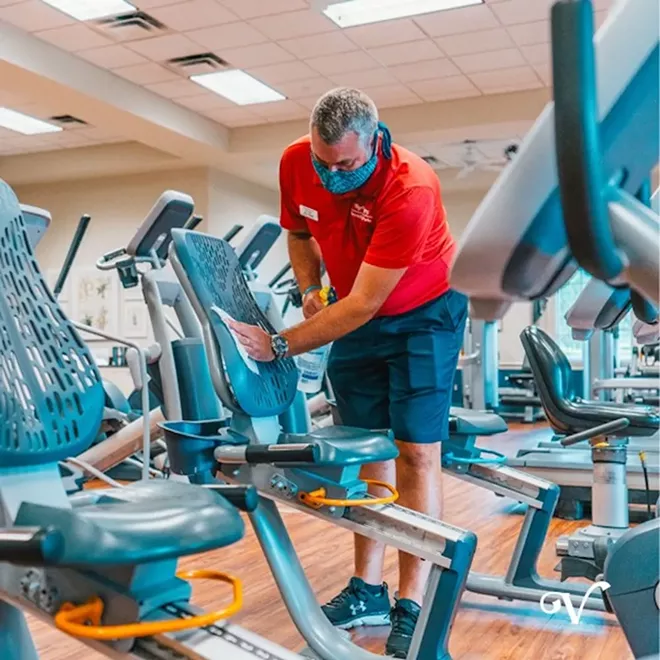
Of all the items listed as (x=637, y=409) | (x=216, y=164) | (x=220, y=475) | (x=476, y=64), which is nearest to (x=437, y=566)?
(x=220, y=475)

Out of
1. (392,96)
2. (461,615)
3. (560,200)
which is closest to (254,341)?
(461,615)

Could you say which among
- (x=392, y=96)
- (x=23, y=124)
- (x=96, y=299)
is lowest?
(x=96, y=299)

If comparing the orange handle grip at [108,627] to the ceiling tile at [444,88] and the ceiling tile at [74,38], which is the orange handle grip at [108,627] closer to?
the ceiling tile at [74,38]

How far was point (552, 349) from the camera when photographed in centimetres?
304

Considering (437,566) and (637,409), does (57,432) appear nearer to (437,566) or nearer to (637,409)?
(437,566)

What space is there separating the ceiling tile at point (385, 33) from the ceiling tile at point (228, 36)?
66cm

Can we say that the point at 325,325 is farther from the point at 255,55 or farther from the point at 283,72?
the point at 283,72

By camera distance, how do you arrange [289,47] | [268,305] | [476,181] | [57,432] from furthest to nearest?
[476,181]
[289,47]
[268,305]
[57,432]

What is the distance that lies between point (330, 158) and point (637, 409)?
1.59m

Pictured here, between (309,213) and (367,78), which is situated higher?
(367,78)

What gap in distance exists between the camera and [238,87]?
7.29m

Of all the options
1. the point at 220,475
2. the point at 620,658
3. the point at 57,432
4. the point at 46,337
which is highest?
the point at 46,337

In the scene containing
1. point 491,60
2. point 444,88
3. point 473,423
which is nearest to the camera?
point 473,423

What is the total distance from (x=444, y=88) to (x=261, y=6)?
2.28 meters
